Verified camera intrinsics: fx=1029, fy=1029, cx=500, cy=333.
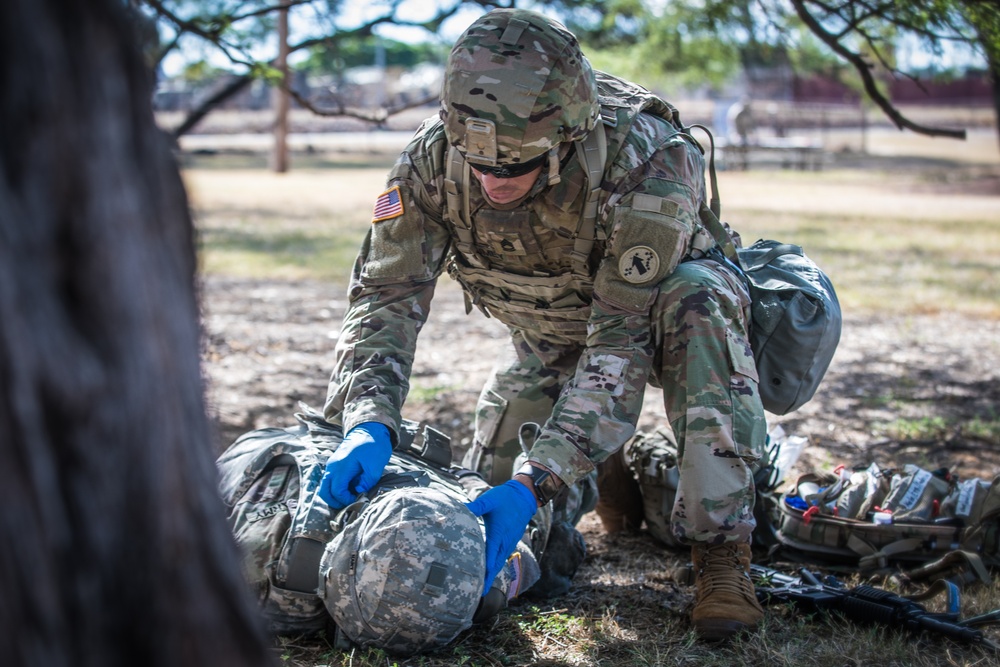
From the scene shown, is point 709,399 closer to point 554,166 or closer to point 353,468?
point 554,166

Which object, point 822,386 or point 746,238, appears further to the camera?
point 746,238

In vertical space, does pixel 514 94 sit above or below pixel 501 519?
above

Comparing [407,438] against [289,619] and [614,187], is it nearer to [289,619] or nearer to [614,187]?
[289,619]

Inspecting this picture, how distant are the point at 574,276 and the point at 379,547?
1.19m

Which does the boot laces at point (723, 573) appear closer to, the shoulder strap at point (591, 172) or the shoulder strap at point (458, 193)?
the shoulder strap at point (591, 172)

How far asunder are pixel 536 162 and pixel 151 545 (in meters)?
2.00

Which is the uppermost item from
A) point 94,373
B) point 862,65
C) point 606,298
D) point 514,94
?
point 862,65

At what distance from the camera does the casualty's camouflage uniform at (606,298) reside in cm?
281

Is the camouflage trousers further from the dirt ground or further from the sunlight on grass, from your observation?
the sunlight on grass

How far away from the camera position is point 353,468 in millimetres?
2650

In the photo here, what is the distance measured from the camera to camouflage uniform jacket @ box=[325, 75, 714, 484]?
2.84 metres

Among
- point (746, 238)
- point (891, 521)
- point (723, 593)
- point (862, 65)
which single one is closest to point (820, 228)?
point (746, 238)

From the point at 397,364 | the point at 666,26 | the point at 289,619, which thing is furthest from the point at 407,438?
the point at 666,26

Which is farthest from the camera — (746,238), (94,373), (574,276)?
(746,238)
